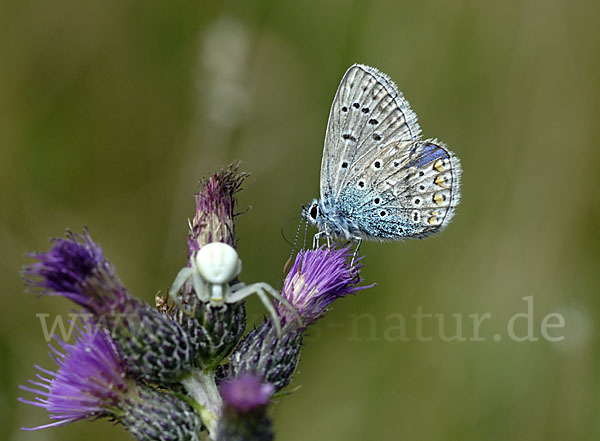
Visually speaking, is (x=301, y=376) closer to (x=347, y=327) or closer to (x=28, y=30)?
(x=347, y=327)

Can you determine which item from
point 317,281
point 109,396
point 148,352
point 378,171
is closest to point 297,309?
point 317,281

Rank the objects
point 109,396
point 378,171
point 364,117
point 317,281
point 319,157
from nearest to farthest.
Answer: point 109,396 < point 317,281 < point 364,117 < point 378,171 < point 319,157

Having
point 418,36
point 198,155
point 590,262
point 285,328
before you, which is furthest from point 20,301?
point 590,262

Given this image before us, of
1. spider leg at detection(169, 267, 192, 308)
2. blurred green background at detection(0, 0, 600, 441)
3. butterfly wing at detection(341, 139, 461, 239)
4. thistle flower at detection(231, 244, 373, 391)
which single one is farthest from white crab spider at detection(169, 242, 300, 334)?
blurred green background at detection(0, 0, 600, 441)

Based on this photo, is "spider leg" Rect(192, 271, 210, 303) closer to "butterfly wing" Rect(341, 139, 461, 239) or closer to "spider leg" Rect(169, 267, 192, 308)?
"spider leg" Rect(169, 267, 192, 308)

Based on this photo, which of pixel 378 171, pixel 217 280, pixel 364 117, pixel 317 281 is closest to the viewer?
pixel 217 280

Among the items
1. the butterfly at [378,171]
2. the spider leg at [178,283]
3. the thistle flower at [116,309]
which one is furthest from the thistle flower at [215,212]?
the butterfly at [378,171]

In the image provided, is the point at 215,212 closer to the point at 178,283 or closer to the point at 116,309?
the point at 178,283
